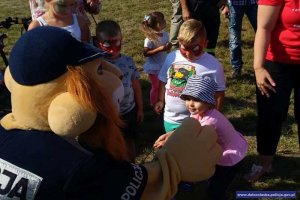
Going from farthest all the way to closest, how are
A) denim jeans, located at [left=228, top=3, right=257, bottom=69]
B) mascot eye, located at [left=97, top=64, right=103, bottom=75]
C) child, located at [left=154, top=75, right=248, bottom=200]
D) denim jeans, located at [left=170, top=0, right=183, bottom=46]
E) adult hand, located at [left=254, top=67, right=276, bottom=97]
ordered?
denim jeans, located at [left=170, top=0, right=183, bottom=46] < denim jeans, located at [left=228, top=3, right=257, bottom=69] < adult hand, located at [left=254, top=67, right=276, bottom=97] < child, located at [left=154, top=75, right=248, bottom=200] < mascot eye, located at [left=97, top=64, right=103, bottom=75]

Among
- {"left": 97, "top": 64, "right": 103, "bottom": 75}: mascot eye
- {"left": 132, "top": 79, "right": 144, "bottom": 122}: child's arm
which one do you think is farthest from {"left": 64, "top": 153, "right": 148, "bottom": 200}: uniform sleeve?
{"left": 132, "top": 79, "right": 144, "bottom": 122}: child's arm

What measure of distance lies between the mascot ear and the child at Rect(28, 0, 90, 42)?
1.81m

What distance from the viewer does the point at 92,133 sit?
1919mm

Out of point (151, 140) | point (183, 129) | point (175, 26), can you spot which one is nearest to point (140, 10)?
point (175, 26)

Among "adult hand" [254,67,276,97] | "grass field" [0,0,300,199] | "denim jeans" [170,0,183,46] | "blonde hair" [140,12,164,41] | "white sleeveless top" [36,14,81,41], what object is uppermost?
"white sleeveless top" [36,14,81,41]

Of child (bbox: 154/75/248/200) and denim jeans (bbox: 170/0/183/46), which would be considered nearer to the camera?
child (bbox: 154/75/248/200)

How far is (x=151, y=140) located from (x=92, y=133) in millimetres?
2526

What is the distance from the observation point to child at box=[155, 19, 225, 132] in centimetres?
330

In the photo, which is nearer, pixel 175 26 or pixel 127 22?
pixel 175 26

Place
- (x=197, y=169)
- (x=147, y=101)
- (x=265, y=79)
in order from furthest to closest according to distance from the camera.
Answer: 1. (x=147, y=101)
2. (x=265, y=79)
3. (x=197, y=169)

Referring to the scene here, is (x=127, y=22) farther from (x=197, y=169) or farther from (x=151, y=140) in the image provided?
(x=197, y=169)

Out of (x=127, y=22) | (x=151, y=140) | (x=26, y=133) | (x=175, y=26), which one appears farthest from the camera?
(x=127, y=22)

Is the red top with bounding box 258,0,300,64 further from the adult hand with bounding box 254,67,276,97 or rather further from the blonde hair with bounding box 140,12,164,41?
the blonde hair with bounding box 140,12,164,41

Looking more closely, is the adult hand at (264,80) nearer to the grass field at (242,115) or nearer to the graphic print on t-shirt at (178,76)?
the graphic print on t-shirt at (178,76)
